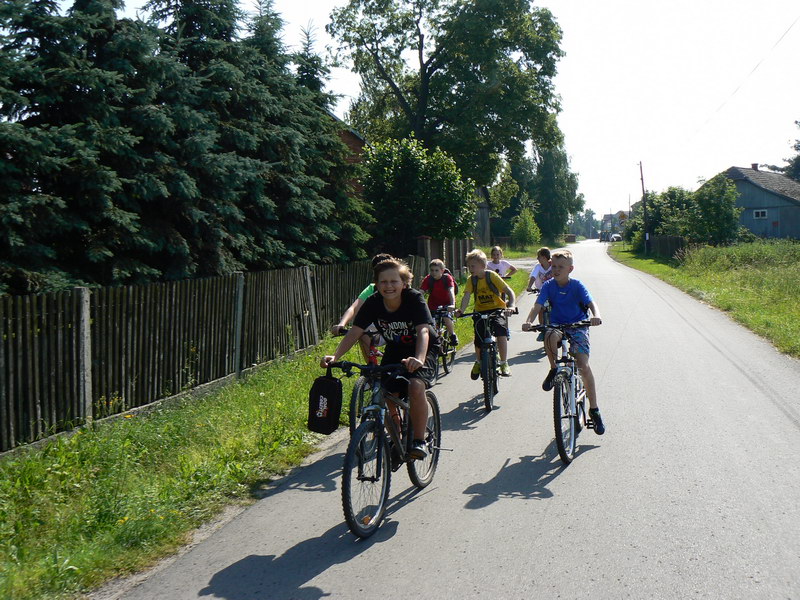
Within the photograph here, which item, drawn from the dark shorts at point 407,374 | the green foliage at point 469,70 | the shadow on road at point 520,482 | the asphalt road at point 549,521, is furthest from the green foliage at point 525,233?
the dark shorts at point 407,374

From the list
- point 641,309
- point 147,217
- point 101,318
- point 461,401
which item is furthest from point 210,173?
point 641,309

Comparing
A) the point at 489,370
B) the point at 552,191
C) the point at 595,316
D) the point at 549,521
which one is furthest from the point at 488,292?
the point at 552,191

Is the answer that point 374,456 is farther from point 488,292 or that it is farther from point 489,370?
point 488,292

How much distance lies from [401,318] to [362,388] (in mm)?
1077

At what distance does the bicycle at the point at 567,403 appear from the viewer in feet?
19.5

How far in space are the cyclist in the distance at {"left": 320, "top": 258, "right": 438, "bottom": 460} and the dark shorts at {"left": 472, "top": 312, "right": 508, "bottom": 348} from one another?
332 cm

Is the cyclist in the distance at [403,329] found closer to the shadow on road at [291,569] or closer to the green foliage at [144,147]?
the shadow on road at [291,569]

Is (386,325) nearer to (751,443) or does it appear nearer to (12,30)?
(751,443)

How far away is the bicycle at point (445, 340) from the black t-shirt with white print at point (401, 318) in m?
3.83

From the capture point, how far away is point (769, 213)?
64.2 m

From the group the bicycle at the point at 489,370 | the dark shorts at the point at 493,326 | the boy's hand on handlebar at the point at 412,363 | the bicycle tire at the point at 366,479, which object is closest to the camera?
the bicycle tire at the point at 366,479

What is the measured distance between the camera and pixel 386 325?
5.40m

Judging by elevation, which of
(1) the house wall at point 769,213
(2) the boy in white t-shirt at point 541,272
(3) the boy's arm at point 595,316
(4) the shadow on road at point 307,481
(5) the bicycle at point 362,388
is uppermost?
(1) the house wall at point 769,213

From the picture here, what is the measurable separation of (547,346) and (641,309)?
13.2 meters
